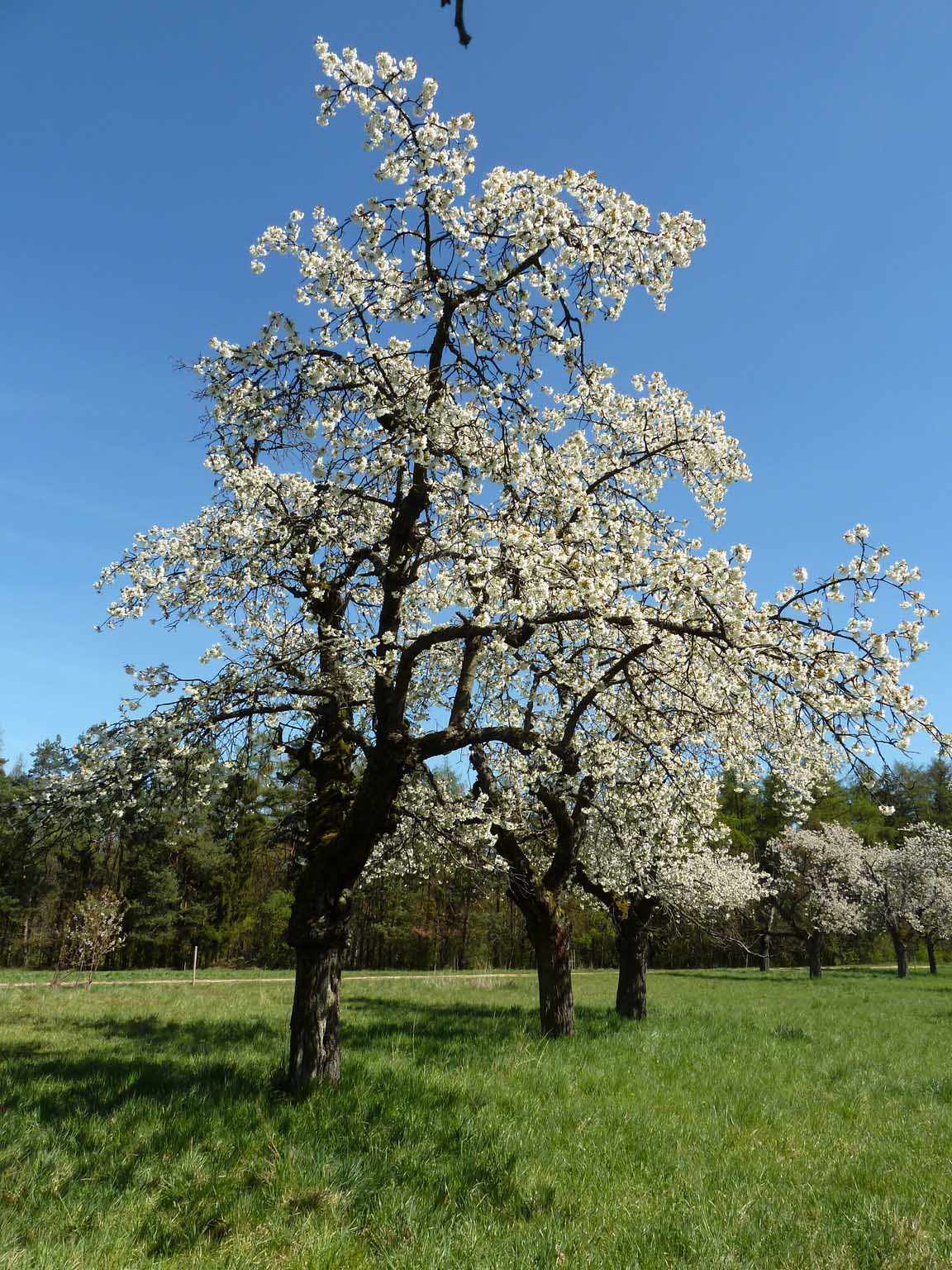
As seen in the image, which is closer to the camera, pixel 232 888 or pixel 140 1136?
pixel 140 1136

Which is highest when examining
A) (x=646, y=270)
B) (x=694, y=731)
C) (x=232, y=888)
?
(x=646, y=270)

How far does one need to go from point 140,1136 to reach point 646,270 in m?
10.3

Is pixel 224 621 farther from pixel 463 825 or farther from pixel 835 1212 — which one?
pixel 835 1212

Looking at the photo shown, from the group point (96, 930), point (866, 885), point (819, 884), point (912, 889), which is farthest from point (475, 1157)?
→ point (819, 884)

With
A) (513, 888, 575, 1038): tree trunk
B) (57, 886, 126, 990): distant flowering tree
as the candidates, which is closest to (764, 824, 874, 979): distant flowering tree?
(57, 886, 126, 990): distant flowering tree

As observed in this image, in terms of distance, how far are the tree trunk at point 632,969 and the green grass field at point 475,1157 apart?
16.1ft

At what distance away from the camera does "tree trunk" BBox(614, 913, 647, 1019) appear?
59.9 feet

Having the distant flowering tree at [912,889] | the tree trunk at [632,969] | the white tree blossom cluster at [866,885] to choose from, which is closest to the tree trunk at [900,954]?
the distant flowering tree at [912,889]

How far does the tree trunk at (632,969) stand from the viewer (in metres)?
18.3

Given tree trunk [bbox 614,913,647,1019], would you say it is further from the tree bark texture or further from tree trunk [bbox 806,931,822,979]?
tree trunk [bbox 806,931,822,979]

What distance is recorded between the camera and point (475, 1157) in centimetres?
688

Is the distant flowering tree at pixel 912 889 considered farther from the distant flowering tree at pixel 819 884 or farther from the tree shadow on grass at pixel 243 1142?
the tree shadow on grass at pixel 243 1142

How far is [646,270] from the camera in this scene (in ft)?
26.7

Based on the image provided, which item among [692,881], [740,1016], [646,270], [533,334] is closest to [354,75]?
[533,334]
